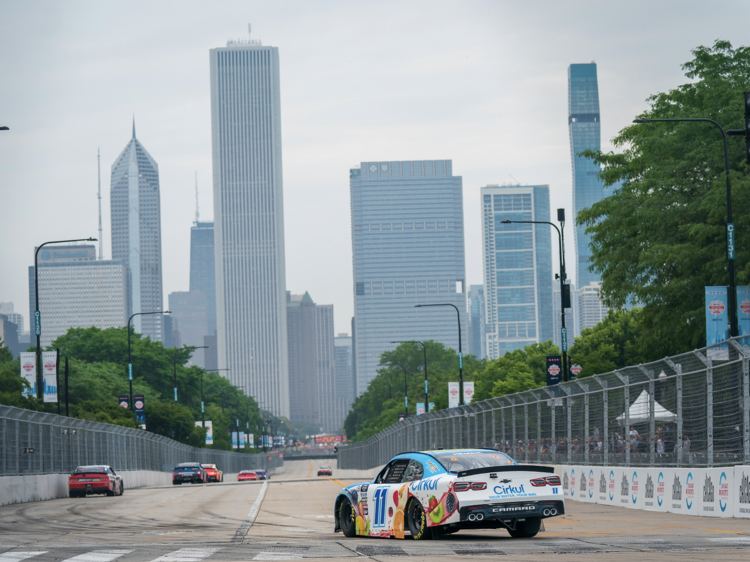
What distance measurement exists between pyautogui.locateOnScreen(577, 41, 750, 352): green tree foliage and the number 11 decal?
24.9 m

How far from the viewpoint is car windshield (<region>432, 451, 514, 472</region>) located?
46.8 ft

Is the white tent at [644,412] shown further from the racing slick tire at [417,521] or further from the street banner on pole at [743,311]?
the street banner on pole at [743,311]

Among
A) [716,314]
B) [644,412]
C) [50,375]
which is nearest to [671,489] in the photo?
[644,412]

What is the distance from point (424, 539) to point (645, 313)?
101 ft

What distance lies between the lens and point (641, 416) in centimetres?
2202

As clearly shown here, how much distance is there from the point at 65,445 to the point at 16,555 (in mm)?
30516

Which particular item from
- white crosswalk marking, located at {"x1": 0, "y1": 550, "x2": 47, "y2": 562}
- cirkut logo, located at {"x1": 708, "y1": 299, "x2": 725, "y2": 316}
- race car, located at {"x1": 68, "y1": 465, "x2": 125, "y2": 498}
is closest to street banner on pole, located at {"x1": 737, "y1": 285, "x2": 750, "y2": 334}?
cirkut logo, located at {"x1": 708, "y1": 299, "x2": 725, "y2": 316}

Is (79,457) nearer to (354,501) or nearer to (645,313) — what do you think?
(645,313)

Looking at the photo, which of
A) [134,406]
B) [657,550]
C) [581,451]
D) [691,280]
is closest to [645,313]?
[691,280]

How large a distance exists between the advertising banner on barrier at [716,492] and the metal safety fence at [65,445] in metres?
21.6

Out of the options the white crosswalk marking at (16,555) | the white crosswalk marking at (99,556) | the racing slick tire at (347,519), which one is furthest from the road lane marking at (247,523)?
the white crosswalk marking at (16,555)

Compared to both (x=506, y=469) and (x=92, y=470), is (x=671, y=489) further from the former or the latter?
(x=92, y=470)

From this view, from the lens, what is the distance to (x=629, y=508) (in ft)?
72.8

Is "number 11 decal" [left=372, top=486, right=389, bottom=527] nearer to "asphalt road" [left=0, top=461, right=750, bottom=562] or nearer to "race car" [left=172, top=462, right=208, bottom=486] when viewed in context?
"asphalt road" [left=0, top=461, right=750, bottom=562]
